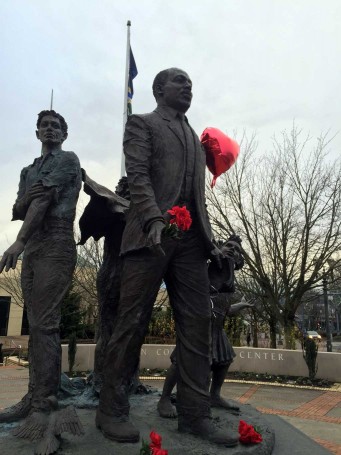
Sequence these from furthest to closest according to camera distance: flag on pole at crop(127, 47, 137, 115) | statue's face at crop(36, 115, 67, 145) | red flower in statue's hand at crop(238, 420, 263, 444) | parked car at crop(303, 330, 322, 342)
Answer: flag on pole at crop(127, 47, 137, 115) < parked car at crop(303, 330, 322, 342) < statue's face at crop(36, 115, 67, 145) < red flower in statue's hand at crop(238, 420, 263, 444)

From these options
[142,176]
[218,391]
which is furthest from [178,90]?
[218,391]

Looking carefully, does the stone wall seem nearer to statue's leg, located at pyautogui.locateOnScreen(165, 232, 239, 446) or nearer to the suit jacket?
statue's leg, located at pyautogui.locateOnScreen(165, 232, 239, 446)

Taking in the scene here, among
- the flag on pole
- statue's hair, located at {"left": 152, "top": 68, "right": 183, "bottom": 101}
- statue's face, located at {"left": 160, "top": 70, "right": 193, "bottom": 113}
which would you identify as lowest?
statue's face, located at {"left": 160, "top": 70, "right": 193, "bottom": 113}

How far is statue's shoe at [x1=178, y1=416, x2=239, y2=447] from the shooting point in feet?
9.68

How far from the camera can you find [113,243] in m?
4.47

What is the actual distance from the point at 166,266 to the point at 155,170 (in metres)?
0.81

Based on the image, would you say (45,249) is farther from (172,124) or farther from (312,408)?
(312,408)

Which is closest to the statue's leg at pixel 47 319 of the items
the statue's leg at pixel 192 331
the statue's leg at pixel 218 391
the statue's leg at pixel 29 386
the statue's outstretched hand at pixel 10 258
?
the statue's leg at pixel 29 386

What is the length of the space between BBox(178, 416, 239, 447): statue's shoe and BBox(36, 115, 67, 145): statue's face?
2.73m

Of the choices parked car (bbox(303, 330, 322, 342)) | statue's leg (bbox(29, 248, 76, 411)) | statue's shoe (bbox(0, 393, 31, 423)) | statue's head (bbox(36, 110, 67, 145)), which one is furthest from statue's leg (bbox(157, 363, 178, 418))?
parked car (bbox(303, 330, 322, 342))

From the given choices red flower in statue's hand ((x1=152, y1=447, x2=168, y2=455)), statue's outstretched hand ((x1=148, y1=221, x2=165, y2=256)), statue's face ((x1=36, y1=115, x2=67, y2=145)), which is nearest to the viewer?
red flower in statue's hand ((x1=152, y1=447, x2=168, y2=455))

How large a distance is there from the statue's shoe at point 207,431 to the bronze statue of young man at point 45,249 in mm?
1061

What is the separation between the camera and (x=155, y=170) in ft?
11.3

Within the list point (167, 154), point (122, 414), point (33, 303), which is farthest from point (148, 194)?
point (122, 414)
